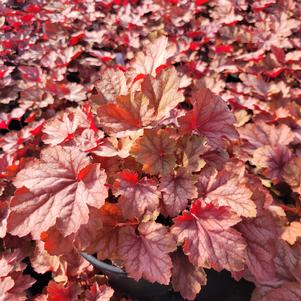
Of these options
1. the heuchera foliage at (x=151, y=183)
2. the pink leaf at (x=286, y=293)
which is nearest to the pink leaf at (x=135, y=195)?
the heuchera foliage at (x=151, y=183)

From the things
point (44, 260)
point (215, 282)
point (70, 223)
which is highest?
point (70, 223)

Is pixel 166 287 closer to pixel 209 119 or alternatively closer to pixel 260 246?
pixel 260 246

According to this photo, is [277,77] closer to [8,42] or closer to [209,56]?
[209,56]

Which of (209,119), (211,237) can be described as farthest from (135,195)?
(209,119)

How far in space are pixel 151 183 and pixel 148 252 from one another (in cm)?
24

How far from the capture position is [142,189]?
126 centimetres

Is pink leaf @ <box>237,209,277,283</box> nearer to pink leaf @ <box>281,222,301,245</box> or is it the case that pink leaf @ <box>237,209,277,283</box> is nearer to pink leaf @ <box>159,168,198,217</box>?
pink leaf @ <box>159,168,198,217</box>

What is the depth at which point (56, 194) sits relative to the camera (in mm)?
1209

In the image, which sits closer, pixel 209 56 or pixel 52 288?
pixel 52 288

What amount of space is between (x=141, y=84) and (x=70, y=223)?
0.59 m

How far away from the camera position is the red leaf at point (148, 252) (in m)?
1.20

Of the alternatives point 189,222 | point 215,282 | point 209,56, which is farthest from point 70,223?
point 209,56

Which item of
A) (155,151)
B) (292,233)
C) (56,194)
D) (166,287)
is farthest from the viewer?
(292,233)

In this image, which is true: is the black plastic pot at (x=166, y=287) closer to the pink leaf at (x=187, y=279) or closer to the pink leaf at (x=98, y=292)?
the pink leaf at (x=98, y=292)
